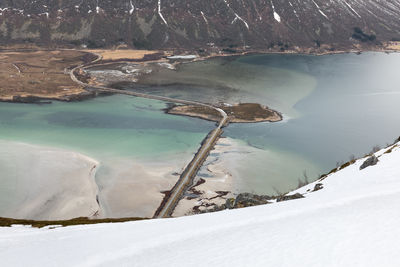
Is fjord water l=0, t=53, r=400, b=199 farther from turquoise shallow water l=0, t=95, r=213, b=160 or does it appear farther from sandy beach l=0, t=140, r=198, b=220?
sandy beach l=0, t=140, r=198, b=220

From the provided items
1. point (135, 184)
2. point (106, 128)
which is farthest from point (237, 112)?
point (135, 184)

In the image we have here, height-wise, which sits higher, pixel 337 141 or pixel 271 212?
pixel 271 212

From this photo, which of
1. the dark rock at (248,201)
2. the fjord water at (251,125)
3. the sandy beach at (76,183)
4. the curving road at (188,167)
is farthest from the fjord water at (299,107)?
the dark rock at (248,201)

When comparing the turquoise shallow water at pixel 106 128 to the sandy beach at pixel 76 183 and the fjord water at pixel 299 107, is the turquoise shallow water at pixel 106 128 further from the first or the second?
the fjord water at pixel 299 107

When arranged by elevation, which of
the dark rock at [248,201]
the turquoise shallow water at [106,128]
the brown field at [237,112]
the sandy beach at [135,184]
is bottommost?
the sandy beach at [135,184]

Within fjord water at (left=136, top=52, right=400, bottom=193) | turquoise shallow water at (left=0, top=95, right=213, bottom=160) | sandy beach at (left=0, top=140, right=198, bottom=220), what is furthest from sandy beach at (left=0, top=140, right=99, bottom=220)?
fjord water at (left=136, top=52, right=400, bottom=193)

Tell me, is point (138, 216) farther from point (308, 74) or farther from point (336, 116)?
point (308, 74)

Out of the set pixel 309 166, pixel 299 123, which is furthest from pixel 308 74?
pixel 309 166
